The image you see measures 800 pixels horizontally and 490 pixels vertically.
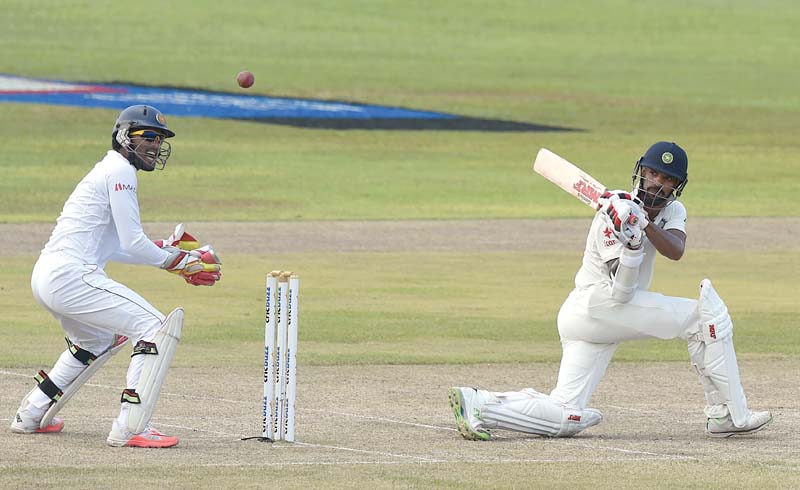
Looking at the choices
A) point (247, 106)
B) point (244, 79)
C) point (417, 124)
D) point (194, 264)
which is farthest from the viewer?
point (247, 106)

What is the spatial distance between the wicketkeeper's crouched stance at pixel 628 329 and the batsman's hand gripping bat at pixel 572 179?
0.13 meters

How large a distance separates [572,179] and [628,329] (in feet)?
3.14

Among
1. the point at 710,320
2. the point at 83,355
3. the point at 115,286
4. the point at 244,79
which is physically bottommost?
the point at 83,355

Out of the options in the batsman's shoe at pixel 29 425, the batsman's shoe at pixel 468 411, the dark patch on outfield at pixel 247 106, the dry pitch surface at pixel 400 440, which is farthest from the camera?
the dark patch on outfield at pixel 247 106

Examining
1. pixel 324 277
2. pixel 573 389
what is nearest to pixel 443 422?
pixel 573 389

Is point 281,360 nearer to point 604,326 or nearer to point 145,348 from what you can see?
point 145,348

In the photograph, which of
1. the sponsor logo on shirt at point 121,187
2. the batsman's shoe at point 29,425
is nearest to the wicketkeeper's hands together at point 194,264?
the sponsor logo on shirt at point 121,187

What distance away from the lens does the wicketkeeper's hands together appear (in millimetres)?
8445

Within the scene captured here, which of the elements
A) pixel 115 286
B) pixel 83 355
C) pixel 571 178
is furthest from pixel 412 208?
pixel 115 286

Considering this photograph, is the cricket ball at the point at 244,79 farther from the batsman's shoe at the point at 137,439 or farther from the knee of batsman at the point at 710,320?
the knee of batsman at the point at 710,320

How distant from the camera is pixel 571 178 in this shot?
29.4ft

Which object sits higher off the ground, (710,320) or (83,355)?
(710,320)

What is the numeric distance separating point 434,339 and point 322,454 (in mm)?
4785

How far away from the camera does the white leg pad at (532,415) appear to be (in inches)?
341
